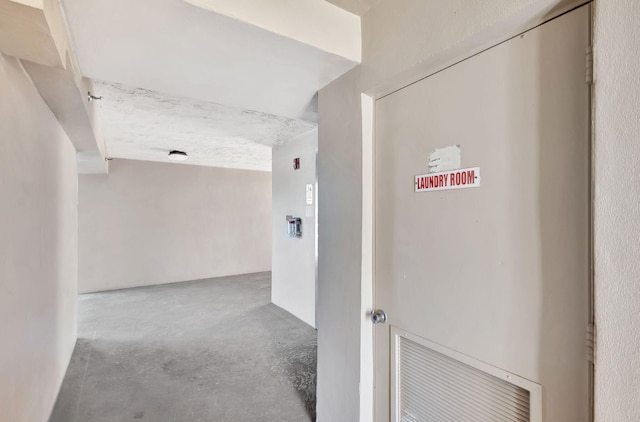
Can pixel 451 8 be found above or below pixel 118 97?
below

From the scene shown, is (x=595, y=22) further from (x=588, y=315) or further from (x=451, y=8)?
(x=588, y=315)

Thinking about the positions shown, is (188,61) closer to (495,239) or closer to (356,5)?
(356,5)

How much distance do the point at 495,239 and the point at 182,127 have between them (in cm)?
→ 330

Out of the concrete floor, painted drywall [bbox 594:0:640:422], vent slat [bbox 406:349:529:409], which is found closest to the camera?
painted drywall [bbox 594:0:640:422]

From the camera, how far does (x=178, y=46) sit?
1.34 m

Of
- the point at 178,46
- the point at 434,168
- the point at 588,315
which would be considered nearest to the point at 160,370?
the point at 178,46

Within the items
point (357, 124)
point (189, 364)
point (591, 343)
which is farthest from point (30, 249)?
point (591, 343)

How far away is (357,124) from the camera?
157cm

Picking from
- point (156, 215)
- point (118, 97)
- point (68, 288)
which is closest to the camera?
point (118, 97)

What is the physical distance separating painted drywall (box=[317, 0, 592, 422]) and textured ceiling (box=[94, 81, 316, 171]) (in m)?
1.44

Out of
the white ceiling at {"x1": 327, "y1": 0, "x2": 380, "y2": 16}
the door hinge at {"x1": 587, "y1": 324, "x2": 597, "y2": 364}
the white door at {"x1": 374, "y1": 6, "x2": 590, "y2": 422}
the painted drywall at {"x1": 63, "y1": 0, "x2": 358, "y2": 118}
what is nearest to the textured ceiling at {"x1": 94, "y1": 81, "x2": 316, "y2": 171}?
the painted drywall at {"x1": 63, "y1": 0, "x2": 358, "y2": 118}

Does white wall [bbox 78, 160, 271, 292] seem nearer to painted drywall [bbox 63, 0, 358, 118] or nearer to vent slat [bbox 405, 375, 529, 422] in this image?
painted drywall [bbox 63, 0, 358, 118]

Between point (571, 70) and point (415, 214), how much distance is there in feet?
2.31

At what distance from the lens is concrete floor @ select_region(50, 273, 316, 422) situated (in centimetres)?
210
